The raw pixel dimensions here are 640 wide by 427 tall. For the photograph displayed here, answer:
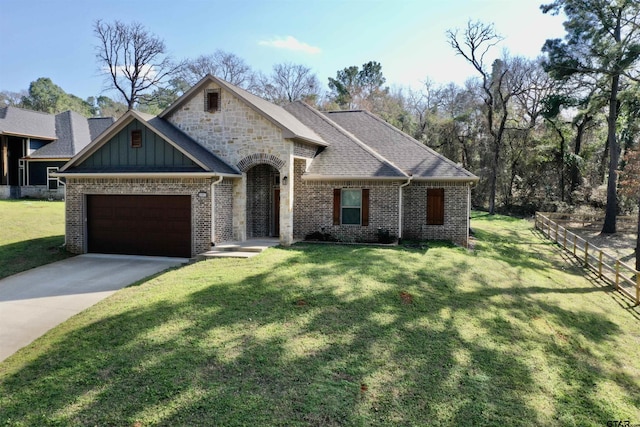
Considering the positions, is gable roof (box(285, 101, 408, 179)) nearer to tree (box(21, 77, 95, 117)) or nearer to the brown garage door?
the brown garage door

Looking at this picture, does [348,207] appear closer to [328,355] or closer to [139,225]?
[139,225]

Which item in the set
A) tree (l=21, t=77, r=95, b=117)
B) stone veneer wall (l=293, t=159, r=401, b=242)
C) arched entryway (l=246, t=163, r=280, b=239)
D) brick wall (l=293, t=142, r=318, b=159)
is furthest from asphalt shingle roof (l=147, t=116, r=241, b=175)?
tree (l=21, t=77, r=95, b=117)

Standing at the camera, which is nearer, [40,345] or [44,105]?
[40,345]

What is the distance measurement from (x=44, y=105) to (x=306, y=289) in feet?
212

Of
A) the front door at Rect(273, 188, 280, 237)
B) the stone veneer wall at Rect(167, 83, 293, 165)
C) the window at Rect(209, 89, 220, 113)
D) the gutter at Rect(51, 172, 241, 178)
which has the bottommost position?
the front door at Rect(273, 188, 280, 237)

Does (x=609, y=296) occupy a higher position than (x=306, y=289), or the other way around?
(x=306, y=289)

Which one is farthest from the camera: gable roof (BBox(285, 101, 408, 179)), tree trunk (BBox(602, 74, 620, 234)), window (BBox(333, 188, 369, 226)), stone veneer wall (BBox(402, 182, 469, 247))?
tree trunk (BBox(602, 74, 620, 234))

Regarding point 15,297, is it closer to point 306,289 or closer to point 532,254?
point 306,289

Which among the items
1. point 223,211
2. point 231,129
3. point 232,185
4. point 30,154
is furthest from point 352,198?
point 30,154

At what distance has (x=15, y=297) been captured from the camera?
32.9ft

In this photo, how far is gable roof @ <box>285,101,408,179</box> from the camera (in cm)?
1595

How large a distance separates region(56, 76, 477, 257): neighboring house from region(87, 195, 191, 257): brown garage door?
3 centimetres

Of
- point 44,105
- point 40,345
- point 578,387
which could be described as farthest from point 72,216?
point 44,105

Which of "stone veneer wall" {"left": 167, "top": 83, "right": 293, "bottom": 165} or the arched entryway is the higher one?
"stone veneer wall" {"left": 167, "top": 83, "right": 293, "bottom": 165}
